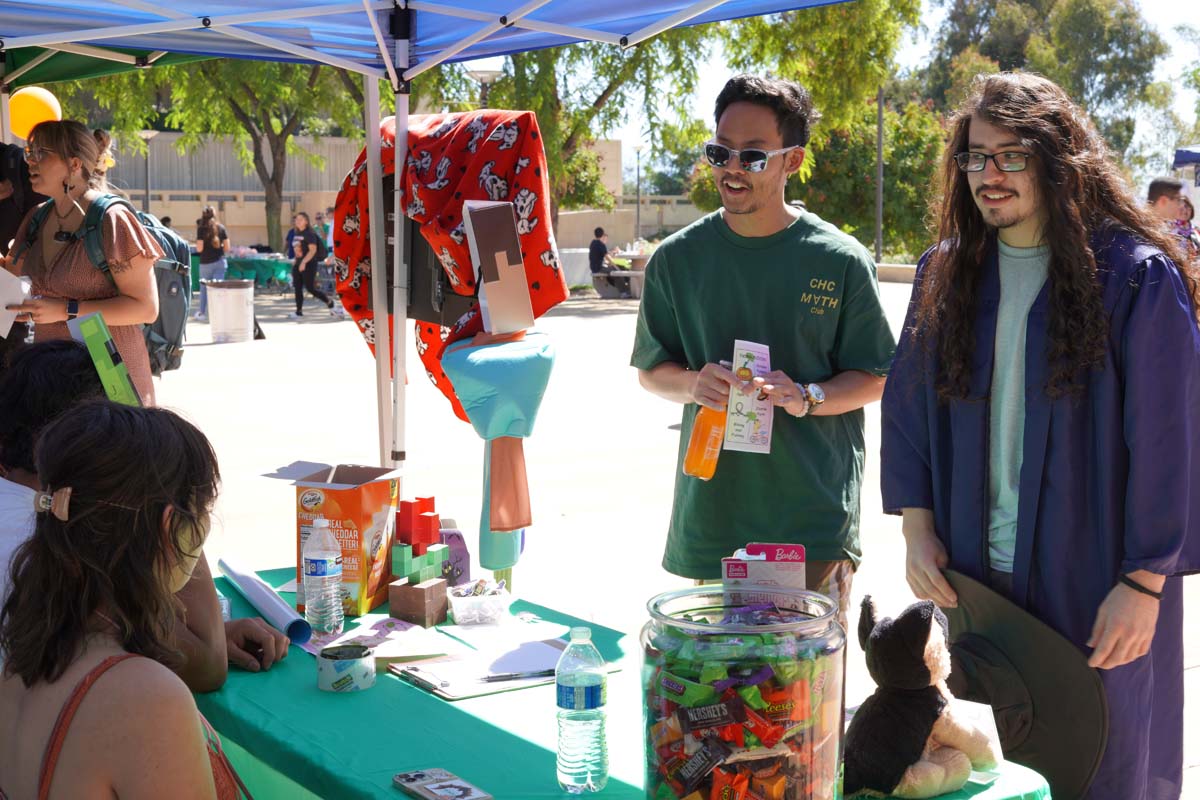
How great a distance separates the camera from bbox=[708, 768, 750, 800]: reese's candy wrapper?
6.00 feet

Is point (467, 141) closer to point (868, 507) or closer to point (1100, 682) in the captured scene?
point (1100, 682)

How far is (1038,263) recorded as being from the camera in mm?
2537

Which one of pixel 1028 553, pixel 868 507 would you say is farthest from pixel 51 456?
pixel 868 507

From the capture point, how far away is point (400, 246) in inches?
173

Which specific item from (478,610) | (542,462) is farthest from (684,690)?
(542,462)

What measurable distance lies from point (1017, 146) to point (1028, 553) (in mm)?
796

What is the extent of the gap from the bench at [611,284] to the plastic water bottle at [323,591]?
21.4 metres

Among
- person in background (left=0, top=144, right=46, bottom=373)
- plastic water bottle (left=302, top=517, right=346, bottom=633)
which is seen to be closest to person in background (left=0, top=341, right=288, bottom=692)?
plastic water bottle (left=302, top=517, right=346, bottom=633)

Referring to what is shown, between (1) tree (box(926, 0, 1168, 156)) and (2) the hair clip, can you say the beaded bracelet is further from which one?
(1) tree (box(926, 0, 1168, 156))

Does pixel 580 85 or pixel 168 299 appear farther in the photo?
pixel 580 85

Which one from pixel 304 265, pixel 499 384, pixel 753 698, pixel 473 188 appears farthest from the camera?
pixel 304 265

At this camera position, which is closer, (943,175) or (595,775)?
(595,775)

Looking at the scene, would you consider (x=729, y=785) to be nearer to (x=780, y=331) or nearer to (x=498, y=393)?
(x=780, y=331)

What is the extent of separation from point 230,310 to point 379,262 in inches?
470
